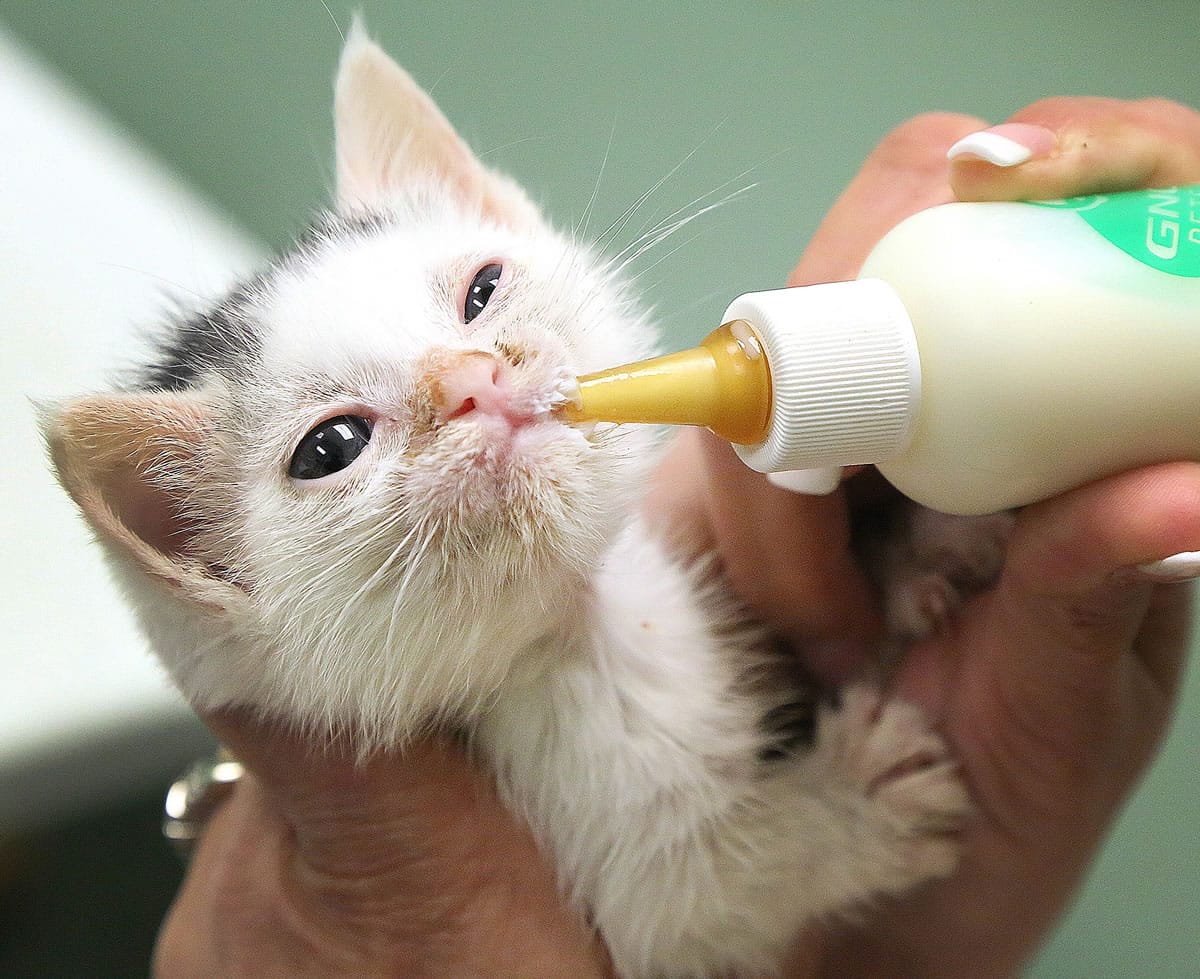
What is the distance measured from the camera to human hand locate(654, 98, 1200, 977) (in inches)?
22.0

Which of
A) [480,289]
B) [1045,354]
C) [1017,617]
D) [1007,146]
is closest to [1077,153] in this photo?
[1007,146]

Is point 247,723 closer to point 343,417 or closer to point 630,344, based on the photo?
point 343,417

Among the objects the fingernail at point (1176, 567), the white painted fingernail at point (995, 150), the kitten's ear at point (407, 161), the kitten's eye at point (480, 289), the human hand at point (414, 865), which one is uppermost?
the white painted fingernail at point (995, 150)

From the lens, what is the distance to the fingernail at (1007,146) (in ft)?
1.78

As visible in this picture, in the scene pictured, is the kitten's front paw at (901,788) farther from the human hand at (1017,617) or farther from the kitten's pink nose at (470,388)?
the kitten's pink nose at (470,388)

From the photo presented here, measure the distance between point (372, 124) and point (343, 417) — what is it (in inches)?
16.9

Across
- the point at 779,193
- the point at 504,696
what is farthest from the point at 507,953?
the point at 779,193

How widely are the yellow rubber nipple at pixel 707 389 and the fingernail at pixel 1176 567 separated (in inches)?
8.7

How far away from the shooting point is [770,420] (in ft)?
1.68

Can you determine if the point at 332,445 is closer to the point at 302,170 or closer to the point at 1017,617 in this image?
the point at 1017,617

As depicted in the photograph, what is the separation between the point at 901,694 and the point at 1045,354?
47cm

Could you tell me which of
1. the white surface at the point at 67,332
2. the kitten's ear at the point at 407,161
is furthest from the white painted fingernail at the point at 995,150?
the white surface at the point at 67,332

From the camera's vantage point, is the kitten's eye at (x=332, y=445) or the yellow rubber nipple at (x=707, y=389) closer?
the yellow rubber nipple at (x=707, y=389)

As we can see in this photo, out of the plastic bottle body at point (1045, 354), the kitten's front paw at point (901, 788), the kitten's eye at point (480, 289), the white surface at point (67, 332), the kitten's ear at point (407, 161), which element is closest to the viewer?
the plastic bottle body at point (1045, 354)
